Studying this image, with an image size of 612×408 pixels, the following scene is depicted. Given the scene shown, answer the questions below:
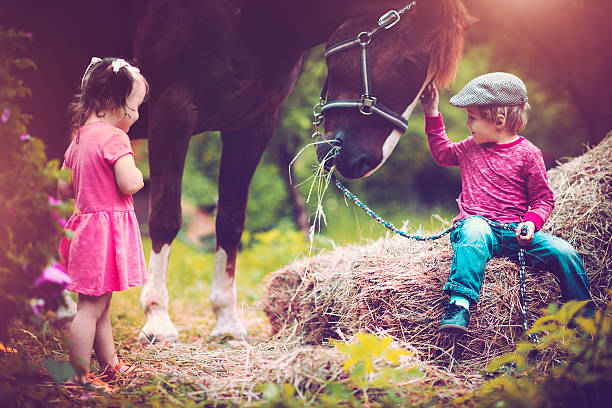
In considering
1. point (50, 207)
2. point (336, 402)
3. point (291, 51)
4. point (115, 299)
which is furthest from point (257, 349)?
point (115, 299)

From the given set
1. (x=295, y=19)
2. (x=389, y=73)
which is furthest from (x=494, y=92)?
(x=295, y=19)

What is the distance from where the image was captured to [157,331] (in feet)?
8.91

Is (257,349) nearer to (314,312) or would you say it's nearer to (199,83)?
(314,312)

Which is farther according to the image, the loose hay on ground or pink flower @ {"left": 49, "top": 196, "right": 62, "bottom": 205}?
the loose hay on ground

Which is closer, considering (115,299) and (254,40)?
(254,40)

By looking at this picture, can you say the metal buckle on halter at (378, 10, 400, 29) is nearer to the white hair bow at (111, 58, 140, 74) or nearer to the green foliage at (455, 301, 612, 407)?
the white hair bow at (111, 58, 140, 74)

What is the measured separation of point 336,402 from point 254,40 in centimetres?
199

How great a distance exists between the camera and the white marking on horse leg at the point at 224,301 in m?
3.17

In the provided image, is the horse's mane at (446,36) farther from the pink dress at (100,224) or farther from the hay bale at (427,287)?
the pink dress at (100,224)

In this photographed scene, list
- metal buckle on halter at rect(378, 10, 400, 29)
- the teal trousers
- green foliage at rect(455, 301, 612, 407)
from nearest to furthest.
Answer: green foliage at rect(455, 301, 612, 407) → the teal trousers → metal buckle on halter at rect(378, 10, 400, 29)

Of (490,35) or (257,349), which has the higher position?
(490,35)

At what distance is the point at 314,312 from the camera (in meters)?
2.72

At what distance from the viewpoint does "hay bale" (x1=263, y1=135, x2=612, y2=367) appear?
2184 millimetres

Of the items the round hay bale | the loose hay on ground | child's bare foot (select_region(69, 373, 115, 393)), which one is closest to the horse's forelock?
the round hay bale
